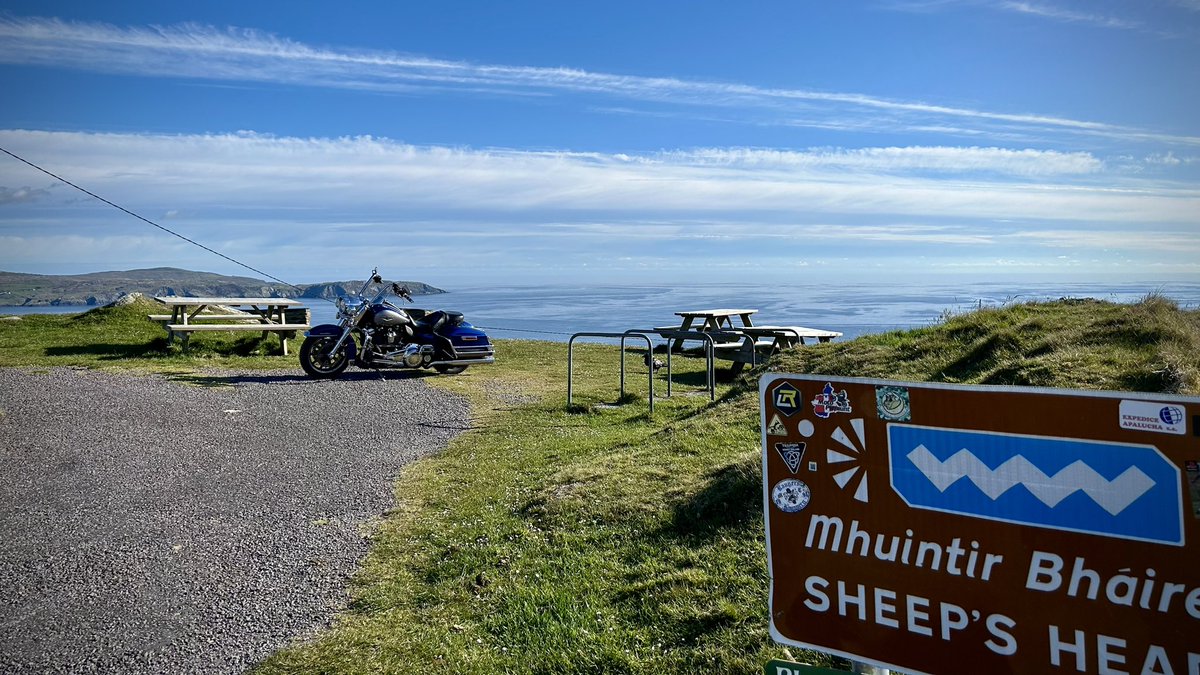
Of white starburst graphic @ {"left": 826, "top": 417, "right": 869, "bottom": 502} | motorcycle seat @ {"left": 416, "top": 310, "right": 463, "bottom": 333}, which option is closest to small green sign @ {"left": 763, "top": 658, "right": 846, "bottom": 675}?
white starburst graphic @ {"left": 826, "top": 417, "right": 869, "bottom": 502}

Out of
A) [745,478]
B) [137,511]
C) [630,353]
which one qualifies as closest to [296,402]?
[137,511]

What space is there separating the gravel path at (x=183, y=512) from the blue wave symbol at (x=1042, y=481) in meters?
2.97

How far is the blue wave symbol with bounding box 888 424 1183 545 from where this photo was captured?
1754 millimetres

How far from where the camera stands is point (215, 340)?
53.3ft

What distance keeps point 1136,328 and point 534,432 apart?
593cm

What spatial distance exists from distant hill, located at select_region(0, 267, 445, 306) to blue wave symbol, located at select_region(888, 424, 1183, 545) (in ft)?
38.9

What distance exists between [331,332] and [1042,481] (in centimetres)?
1230

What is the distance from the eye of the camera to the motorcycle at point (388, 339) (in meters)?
13.0

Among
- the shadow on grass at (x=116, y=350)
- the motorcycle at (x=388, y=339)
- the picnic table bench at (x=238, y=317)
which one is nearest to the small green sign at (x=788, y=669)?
the motorcycle at (x=388, y=339)

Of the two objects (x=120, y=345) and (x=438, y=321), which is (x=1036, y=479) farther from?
(x=120, y=345)

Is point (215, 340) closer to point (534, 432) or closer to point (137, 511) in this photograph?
point (534, 432)

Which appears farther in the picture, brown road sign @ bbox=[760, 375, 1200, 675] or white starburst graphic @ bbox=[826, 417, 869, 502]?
white starburst graphic @ bbox=[826, 417, 869, 502]

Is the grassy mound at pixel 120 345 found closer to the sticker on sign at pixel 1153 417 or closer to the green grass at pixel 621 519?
the green grass at pixel 621 519

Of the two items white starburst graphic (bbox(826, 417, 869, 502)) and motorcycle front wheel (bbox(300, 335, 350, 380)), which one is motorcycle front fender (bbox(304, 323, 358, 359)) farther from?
white starburst graphic (bbox(826, 417, 869, 502))
